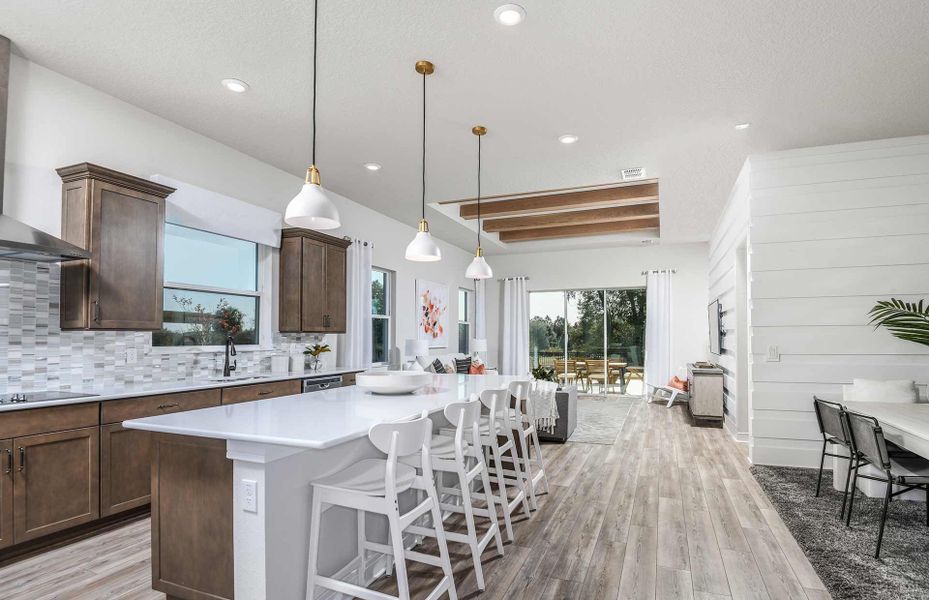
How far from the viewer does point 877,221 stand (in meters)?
4.32

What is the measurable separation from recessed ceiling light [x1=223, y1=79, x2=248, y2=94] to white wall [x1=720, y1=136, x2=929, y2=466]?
4265 mm

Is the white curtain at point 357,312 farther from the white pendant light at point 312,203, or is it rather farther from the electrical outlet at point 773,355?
the electrical outlet at point 773,355

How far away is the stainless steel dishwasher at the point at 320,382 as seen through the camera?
464 centimetres

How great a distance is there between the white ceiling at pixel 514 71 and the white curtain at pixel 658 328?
15.0ft

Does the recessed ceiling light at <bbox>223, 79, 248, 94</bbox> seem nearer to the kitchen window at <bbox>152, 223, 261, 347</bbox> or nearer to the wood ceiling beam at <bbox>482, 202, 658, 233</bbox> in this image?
the kitchen window at <bbox>152, 223, 261, 347</bbox>

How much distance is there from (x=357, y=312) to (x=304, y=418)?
3.71 meters

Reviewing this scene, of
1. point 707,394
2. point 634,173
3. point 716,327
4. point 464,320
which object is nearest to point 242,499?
point 634,173

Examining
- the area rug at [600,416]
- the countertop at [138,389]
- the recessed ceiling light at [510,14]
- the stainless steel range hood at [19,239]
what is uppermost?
the recessed ceiling light at [510,14]

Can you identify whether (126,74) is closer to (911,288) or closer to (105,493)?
(105,493)

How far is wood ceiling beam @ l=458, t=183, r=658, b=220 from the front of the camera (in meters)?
6.20

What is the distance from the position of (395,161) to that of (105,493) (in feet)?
11.0

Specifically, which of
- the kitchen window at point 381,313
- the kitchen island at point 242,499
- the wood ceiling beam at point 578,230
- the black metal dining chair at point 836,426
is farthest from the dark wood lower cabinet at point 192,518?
the wood ceiling beam at point 578,230

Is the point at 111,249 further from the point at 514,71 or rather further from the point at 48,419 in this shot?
the point at 514,71

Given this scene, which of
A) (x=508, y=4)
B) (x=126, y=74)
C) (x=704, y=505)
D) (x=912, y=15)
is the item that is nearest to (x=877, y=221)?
(x=912, y=15)
